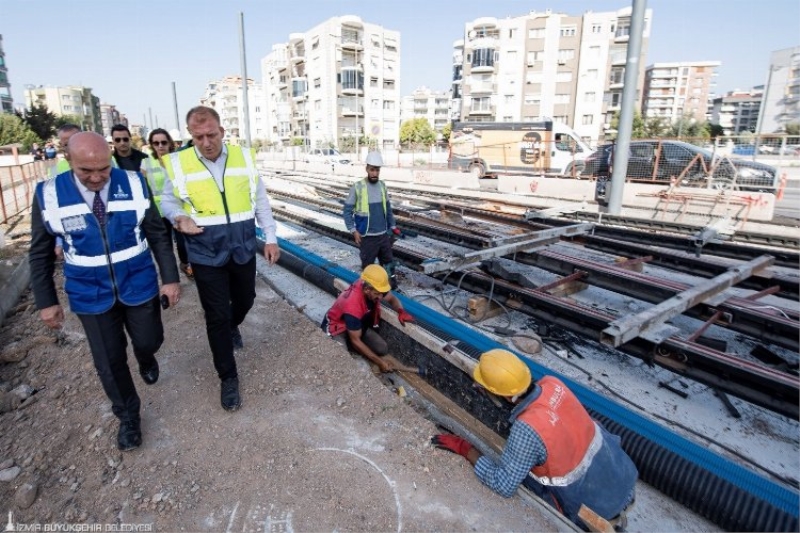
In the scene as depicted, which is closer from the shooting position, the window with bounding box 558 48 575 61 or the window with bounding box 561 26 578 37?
the window with bounding box 561 26 578 37

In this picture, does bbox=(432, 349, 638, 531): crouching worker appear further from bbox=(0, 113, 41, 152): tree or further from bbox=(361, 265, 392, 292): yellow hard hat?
bbox=(0, 113, 41, 152): tree

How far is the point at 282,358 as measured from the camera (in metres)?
4.03

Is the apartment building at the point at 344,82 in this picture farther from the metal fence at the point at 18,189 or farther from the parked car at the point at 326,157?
the metal fence at the point at 18,189

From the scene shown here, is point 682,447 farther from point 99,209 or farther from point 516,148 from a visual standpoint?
point 516,148

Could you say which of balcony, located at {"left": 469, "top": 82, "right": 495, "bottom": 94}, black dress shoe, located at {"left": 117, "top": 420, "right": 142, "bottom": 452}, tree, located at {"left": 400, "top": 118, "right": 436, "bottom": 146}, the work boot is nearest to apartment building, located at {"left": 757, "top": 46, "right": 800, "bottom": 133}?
balcony, located at {"left": 469, "top": 82, "right": 495, "bottom": 94}

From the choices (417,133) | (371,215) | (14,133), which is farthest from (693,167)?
(417,133)

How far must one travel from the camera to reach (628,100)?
33.6 ft

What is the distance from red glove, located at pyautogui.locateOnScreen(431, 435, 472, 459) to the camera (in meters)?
2.82

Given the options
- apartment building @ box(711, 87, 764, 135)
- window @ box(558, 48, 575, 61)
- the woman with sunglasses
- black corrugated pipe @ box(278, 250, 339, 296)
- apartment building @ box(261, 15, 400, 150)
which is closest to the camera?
the woman with sunglasses

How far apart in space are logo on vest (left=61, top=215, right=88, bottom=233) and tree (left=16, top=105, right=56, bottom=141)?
60047 mm

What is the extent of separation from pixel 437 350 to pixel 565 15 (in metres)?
58.2

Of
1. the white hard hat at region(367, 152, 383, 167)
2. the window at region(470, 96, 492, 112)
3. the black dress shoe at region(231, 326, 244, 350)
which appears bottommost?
the black dress shoe at region(231, 326, 244, 350)

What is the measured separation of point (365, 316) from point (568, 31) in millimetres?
57170

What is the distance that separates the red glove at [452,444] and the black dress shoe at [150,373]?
2.07 metres
